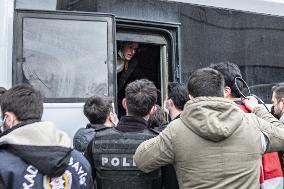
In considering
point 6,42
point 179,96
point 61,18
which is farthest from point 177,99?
point 6,42

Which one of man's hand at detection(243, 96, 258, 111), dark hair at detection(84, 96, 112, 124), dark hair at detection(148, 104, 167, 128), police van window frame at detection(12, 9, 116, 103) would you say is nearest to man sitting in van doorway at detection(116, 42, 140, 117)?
police van window frame at detection(12, 9, 116, 103)

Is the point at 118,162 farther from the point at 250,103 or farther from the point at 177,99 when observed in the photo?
the point at 250,103

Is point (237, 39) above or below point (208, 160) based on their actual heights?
above

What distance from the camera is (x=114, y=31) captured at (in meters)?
4.03

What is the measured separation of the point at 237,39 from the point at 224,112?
9.33ft

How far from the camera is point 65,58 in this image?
12.6ft

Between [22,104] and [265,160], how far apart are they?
1.52 metres

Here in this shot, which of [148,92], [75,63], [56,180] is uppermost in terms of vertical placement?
[75,63]

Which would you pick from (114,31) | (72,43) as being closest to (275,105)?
(114,31)

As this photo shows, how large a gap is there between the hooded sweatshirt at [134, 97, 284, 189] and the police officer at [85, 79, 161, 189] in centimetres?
15

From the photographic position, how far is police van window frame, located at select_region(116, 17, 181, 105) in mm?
4316

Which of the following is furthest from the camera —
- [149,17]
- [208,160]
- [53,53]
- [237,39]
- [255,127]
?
[237,39]

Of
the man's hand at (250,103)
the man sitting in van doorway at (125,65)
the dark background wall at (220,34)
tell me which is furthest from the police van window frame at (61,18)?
the man's hand at (250,103)

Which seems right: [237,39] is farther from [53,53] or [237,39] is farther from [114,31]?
[53,53]
